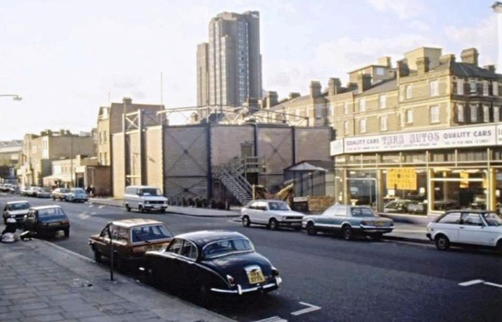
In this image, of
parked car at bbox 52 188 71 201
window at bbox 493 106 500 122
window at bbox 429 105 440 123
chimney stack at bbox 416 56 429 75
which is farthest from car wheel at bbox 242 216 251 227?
window at bbox 493 106 500 122

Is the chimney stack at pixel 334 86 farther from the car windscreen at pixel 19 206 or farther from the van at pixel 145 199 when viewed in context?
the car windscreen at pixel 19 206

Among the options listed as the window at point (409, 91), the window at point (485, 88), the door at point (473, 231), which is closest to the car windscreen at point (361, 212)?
the door at point (473, 231)

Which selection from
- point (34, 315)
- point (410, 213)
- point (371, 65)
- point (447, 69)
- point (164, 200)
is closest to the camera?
point (34, 315)

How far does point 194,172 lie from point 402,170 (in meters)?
28.7

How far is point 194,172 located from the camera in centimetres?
5522

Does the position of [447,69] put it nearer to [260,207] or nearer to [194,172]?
[194,172]

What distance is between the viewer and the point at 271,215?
29875mm

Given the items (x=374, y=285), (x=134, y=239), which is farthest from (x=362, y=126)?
(x=374, y=285)

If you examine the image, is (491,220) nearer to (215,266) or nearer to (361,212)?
(361,212)

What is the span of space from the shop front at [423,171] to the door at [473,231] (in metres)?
6.12

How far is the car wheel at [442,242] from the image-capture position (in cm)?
2072

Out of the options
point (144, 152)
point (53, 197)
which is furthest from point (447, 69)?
point (53, 197)

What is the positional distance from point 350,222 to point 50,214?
1498 cm

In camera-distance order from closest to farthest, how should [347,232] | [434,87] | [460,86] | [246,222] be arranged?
[347,232], [246,222], [460,86], [434,87]
